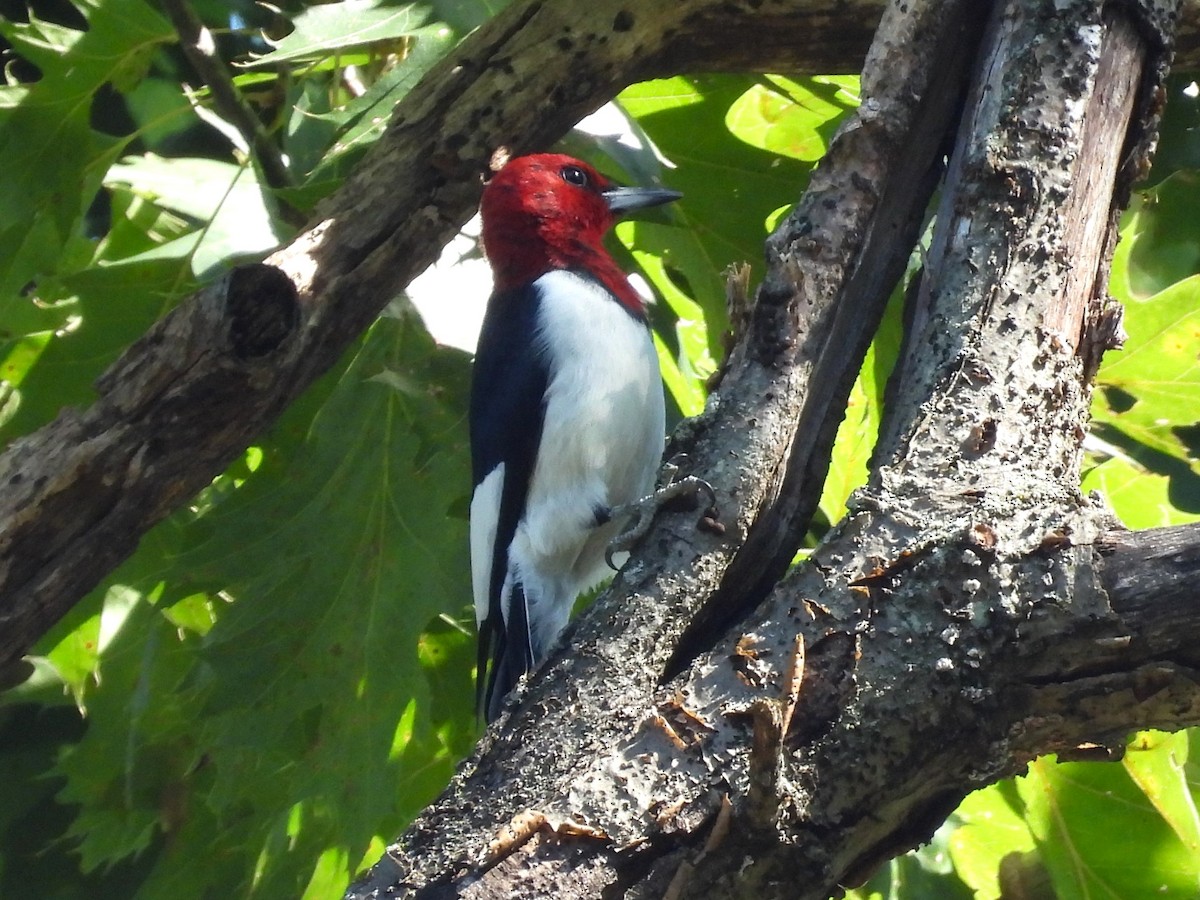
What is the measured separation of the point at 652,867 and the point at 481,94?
1681mm

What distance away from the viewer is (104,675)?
3.22 m

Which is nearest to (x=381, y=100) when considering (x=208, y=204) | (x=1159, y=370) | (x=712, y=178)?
(x=208, y=204)

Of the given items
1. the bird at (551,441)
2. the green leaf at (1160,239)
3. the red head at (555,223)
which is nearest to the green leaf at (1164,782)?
the green leaf at (1160,239)

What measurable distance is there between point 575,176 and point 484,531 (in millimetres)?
999

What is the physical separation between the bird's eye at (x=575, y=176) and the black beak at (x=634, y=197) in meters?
0.07

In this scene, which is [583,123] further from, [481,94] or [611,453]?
[611,453]

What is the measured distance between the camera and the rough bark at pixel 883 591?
1446 millimetres

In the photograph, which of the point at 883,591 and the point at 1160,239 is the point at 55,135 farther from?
the point at 1160,239

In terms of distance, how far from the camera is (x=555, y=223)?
132 inches

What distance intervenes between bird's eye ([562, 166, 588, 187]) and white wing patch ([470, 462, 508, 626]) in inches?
33.8

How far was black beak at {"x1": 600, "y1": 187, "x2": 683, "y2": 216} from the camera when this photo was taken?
3.02 m

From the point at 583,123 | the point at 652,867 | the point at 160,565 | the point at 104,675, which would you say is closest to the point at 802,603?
the point at 652,867

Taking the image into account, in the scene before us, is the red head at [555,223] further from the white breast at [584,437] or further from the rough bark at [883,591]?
the rough bark at [883,591]

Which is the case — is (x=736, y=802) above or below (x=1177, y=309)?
below
